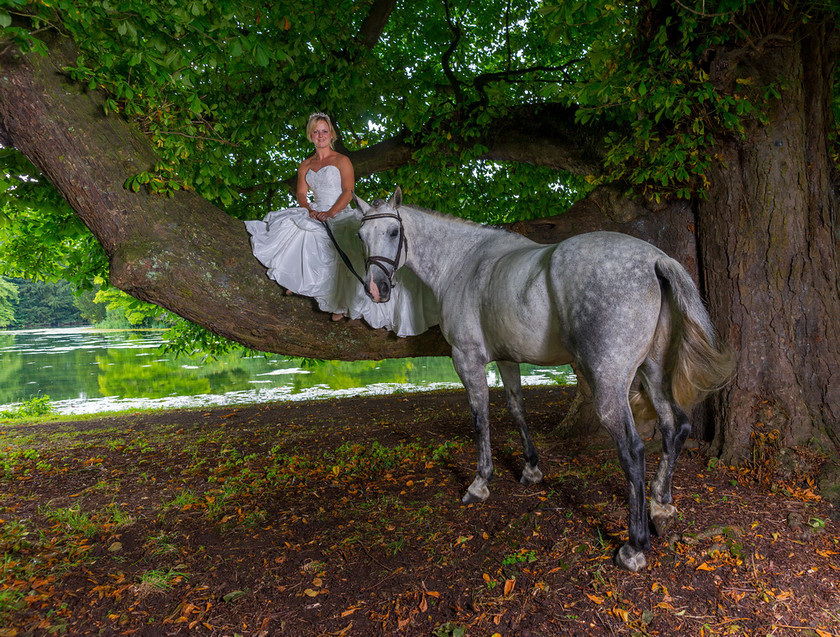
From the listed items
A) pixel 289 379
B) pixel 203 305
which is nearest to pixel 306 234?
pixel 203 305

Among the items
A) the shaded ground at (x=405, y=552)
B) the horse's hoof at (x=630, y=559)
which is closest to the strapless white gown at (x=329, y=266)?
the shaded ground at (x=405, y=552)

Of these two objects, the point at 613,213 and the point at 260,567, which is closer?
the point at 260,567

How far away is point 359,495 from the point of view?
178 inches

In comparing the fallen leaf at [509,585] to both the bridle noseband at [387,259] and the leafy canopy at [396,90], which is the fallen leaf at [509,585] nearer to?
the bridle noseband at [387,259]

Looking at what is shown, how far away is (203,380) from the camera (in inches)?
705

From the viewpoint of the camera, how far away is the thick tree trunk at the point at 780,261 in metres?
4.13

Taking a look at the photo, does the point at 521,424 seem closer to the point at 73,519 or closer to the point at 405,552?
the point at 405,552

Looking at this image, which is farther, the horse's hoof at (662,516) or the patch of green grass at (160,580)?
the horse's hoof at (662,516)

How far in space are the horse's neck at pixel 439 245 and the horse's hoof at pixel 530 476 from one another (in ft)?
6.19

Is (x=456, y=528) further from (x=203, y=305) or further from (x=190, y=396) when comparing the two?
(x=190, y=396)

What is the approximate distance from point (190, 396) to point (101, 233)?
11.2m

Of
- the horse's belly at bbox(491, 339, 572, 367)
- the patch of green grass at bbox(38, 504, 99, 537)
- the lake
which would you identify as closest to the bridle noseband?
the horse's belly at bbox(491, 339, 572, 367)

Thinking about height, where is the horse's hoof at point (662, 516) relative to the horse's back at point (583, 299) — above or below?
below

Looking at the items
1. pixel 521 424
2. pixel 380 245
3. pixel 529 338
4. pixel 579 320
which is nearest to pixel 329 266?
pixel 380 245
